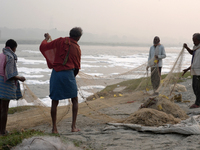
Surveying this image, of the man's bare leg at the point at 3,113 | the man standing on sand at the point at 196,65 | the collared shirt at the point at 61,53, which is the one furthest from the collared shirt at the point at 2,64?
the man standing on sand at the point at 196,65

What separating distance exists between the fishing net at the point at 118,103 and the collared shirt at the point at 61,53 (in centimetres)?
92

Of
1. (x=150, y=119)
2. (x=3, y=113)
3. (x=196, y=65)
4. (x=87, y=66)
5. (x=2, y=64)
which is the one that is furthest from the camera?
(x=87, y=66)

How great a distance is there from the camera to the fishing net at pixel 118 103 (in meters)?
4.11

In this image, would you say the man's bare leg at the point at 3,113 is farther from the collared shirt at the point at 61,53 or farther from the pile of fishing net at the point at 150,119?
the pile of fishing net at the point at 150,119

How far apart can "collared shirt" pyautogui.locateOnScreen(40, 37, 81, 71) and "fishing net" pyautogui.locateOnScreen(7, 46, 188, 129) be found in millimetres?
920

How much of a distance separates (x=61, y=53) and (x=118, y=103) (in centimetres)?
284

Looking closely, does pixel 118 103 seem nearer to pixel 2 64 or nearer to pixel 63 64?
pixel 63 64

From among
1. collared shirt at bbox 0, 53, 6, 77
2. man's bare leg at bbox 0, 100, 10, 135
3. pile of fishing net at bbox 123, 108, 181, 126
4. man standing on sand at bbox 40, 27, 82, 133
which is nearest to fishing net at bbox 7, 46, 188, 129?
pile of fishing net at bbox 123, 108, 181, 126

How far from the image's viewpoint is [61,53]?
3549 mm

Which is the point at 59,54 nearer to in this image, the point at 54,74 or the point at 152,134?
the point at 54,74

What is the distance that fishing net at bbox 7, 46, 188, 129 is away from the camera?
411 cm

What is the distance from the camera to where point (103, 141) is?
3.37m

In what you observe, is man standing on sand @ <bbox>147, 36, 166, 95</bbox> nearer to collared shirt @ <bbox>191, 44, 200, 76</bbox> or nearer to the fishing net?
the fishing net

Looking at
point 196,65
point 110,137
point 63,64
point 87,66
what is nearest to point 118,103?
point 196,65
